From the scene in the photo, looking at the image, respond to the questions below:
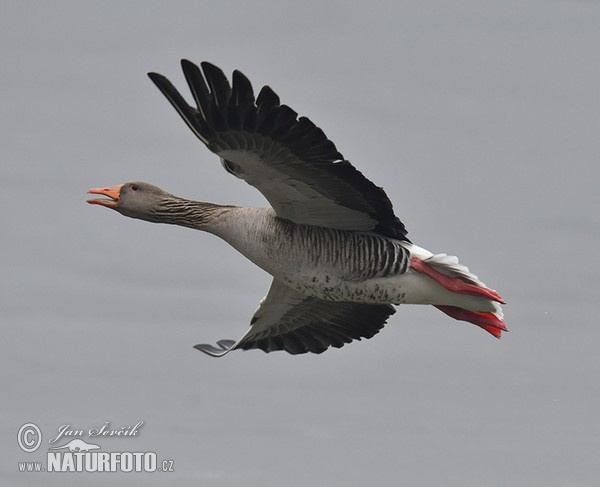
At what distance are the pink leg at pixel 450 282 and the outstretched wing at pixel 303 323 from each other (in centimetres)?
146

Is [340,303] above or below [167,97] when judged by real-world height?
below

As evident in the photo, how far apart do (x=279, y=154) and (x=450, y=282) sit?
221cm

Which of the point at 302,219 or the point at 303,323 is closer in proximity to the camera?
the point at 302,219

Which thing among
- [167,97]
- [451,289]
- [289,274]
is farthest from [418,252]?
[167,97]

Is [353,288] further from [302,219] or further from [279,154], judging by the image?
[279,154]

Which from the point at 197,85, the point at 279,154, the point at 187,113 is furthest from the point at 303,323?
the point at 197,85

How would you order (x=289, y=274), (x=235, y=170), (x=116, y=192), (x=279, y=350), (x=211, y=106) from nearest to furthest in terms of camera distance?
(x=211, y=106)
(x=235, y=170)
(x=289, y=274)
(x=116, y=192)
(x=279, y=350)

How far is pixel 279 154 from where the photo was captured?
11.2 m

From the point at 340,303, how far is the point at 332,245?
1653 millimetres

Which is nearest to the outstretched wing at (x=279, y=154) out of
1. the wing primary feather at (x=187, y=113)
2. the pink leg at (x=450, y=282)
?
the wing primary feather at (x=187, y=113)

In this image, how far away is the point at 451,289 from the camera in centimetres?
1229

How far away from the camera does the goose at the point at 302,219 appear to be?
1081 cm

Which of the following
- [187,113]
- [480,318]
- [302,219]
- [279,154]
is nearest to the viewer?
[187,113]

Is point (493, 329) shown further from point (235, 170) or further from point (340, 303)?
point (235, 170)
